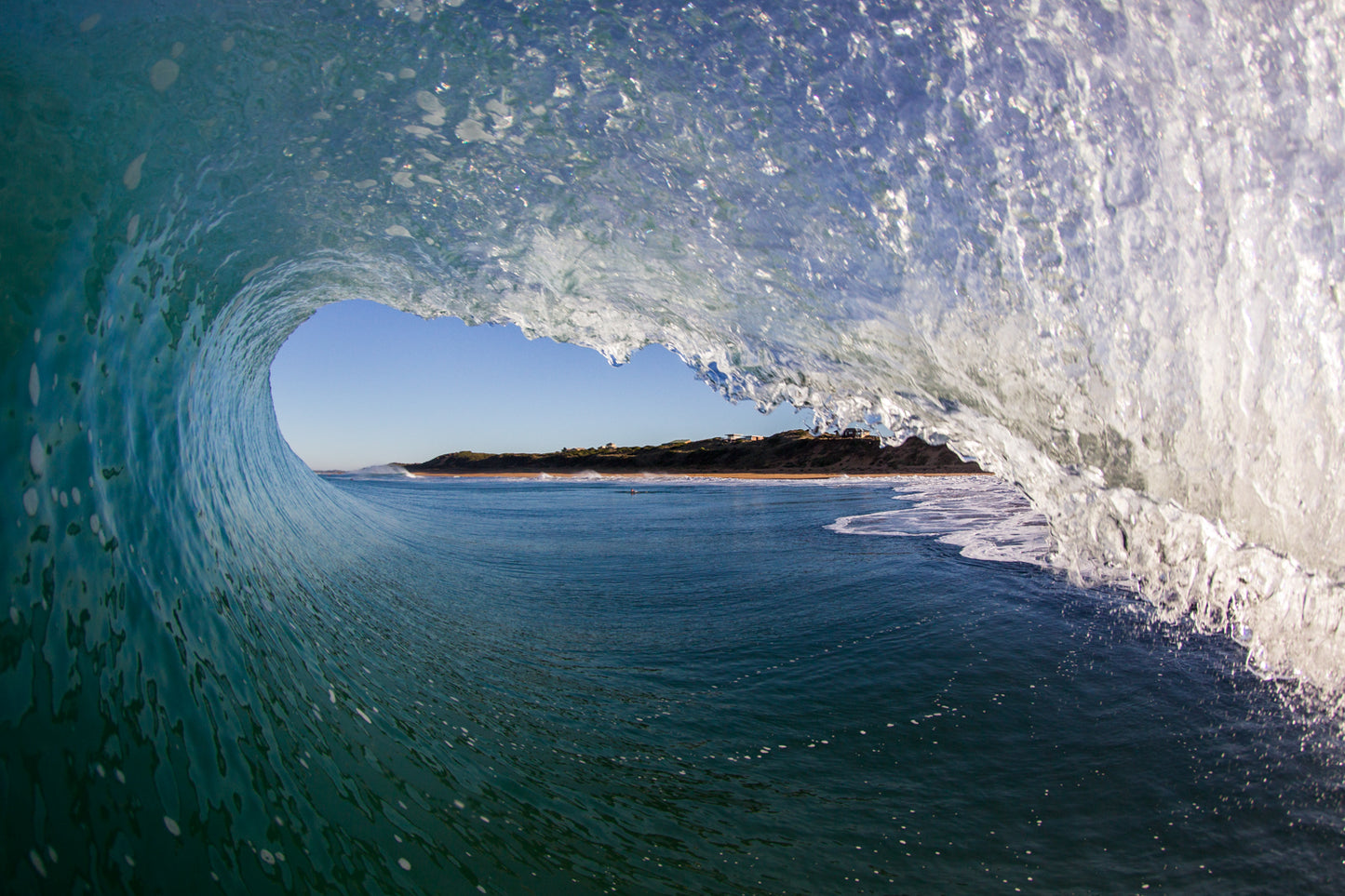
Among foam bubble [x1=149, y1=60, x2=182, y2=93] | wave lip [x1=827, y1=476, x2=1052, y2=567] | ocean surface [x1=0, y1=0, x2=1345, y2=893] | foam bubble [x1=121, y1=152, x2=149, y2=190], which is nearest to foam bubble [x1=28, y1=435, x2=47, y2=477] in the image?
ocean surface [x1=0, y1=0, x2=1345, y2=893]

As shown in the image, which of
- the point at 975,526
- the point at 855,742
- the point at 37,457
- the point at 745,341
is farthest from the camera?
the point at 975,526

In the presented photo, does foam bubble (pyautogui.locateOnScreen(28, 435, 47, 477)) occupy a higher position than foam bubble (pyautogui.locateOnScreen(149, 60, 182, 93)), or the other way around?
foam bubble (pyautogui.locateOnScreen(149, 60, 182, 93))

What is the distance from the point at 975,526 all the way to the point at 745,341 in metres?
5.85

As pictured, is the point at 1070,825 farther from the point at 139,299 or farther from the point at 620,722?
the point at 139,299

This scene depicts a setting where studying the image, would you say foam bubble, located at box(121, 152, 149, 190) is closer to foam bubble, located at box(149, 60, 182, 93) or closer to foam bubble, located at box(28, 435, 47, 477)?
foam bubble, located at box(149, 60, 182, 93)

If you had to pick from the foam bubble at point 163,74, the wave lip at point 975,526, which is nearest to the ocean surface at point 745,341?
the foam bubble at point 163,74

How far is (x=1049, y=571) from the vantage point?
17.6 feet

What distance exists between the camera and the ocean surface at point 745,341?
70.8 inches

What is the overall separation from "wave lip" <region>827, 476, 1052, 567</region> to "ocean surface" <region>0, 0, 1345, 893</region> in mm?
2446

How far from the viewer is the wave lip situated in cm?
643

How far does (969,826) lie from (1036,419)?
1856mm

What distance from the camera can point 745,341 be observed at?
4059 millimetres

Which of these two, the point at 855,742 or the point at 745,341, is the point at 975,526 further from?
the point at 855,742

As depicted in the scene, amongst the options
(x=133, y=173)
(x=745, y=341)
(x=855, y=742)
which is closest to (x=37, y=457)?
(x=133, y=173)
